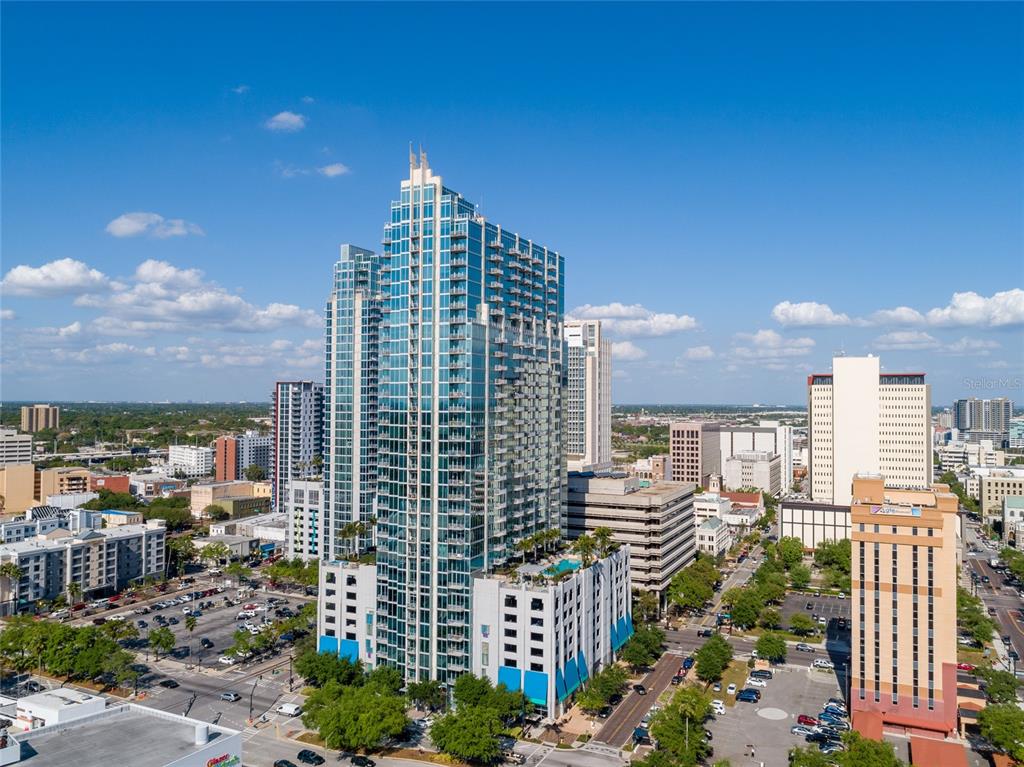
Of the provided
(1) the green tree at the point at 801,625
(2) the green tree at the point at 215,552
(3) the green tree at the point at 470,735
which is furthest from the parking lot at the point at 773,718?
(2) the green tree at the point at 215,552

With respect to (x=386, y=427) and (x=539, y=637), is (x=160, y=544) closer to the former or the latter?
(x=386, y=427)

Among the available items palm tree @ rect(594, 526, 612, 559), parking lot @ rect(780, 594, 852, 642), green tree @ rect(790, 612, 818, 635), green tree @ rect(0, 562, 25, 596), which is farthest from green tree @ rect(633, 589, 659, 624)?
green tree @ rect(0, 562, 25, 596)

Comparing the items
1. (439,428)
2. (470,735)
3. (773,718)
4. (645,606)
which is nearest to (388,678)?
(470,735)

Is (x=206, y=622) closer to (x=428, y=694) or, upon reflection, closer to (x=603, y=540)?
(x=428, y=694)

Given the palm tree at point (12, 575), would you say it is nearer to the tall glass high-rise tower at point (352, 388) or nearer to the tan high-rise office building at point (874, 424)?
A: the tall glass high-rise tower at point (352, 388)

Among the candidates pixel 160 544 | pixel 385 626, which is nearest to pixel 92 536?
pixel 160 544
